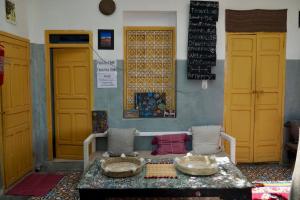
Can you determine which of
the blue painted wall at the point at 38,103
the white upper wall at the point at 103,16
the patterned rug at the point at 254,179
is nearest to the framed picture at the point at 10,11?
the white upper wall at the point at 103,16

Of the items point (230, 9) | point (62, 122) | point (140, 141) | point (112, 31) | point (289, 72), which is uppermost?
point (230, 9)

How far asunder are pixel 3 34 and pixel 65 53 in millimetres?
1123

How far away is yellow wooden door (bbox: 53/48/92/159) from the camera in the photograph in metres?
4.79

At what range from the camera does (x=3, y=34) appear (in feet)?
12.5

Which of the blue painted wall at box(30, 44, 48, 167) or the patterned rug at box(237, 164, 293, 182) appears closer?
the patterned rug at box(237, 164, 293, 182)

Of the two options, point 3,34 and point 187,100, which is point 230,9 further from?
point 3,34

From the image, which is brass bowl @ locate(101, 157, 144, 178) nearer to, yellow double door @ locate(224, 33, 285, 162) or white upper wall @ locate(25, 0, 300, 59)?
white upper wall @ locate(25, 0, 300, 59)

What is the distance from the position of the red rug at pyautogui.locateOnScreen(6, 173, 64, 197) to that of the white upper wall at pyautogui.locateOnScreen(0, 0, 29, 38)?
2.17 meters

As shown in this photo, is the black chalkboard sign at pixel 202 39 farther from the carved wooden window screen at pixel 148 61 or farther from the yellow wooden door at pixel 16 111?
the yellow wooden door at pixel 16 111

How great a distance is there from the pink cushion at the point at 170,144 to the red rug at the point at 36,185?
5.09ft

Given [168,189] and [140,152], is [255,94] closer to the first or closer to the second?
[140,152]

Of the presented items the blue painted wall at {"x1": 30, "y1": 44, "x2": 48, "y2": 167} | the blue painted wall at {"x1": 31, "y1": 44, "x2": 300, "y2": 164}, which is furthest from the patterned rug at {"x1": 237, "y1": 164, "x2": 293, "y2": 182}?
the blue painted wall at {"x1": 30, "y1": 44, "x2": 48, "y2": 167}

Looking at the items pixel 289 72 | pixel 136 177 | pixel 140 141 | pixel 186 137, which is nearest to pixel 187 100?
pixel 186 137

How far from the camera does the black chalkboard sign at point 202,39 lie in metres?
4.63
